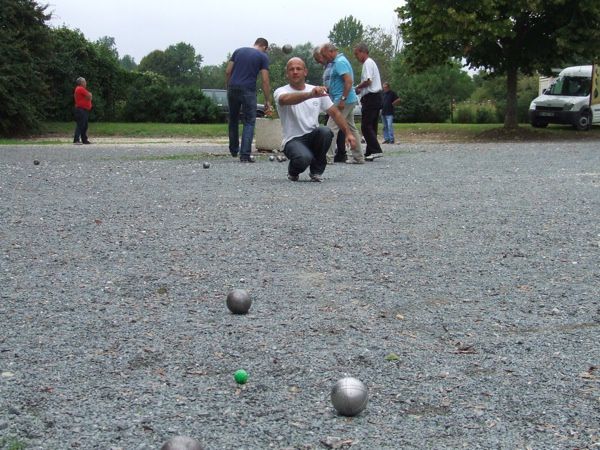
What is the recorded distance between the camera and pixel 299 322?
4453 millimetres

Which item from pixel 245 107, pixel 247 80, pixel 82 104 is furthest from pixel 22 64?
pixel 245 107

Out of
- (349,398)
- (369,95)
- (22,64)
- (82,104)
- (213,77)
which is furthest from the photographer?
(213,77)

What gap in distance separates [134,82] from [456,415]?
38.7m

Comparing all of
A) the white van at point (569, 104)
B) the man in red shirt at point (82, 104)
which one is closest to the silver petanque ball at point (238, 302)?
the man in red shirt at point (82, 104)

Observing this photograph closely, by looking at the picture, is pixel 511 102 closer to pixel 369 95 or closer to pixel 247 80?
pixel 369 95

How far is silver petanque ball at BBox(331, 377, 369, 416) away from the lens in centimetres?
313

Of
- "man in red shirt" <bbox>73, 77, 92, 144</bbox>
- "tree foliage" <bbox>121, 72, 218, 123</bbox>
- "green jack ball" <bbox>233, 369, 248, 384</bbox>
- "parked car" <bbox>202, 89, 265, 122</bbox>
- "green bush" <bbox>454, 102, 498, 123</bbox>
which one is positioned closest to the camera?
"green jack ball" <bbox>233, 369, 248, 384</bbox>

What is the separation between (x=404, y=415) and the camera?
320 centimetres

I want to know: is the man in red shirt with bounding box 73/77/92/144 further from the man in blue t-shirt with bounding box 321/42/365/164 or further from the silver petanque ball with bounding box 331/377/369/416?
the silver petanque ball with bounding box 331/377/369/416

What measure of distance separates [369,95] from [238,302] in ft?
34.9

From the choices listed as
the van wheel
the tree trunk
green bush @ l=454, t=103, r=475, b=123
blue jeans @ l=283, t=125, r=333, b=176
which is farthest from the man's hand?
green bush @ l=454, t=103, r=475, b=123

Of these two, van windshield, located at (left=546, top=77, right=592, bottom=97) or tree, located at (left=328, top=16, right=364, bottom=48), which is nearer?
van windshield, located at (left=546, top=77, right=592, bottom=97)

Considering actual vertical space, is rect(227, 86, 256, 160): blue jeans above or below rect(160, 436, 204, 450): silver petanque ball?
above

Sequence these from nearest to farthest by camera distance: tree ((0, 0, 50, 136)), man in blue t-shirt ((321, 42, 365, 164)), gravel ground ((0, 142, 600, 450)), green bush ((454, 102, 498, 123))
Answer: gravel ground ((0, 142, 600, 450))
man in blue t-shirt ((321, 42, 365, 164))
tree ((0, 0, 50, 136))
green bush ((454, 102, 498, 123))
